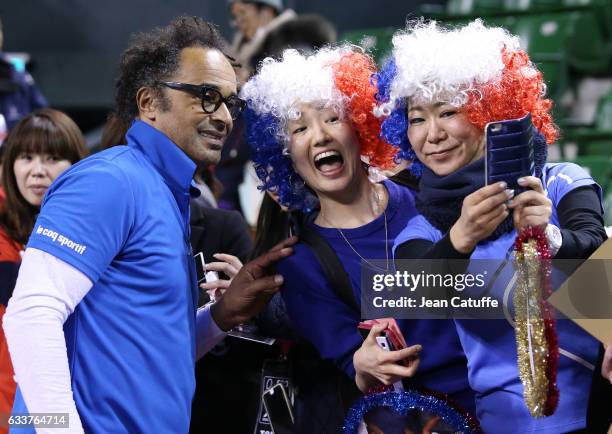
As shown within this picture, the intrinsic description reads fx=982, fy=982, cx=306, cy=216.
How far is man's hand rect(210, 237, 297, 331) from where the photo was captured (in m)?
2.77

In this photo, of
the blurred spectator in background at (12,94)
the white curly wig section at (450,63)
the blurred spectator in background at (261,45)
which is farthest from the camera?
the blurred spectator in background at (12,94)

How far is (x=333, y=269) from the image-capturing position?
A: 8.95 feet

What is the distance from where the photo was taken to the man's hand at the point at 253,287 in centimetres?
277

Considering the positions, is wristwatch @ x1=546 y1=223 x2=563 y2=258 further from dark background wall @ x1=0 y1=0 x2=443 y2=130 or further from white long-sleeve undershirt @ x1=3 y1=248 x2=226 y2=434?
A: dark background wall @ x1=0 y1=0 x2=443 y2=130

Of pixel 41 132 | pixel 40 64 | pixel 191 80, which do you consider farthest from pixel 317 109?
pixel 40 64

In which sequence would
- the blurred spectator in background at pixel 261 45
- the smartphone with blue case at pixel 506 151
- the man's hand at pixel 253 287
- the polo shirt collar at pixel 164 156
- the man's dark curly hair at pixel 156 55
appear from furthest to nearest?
the blurred spectator in background at pixel 261 45
the man's hand at pixel 253 287
the man's dark curly hair at pixel 156 55
the polo shirt collar at pixel 164 156
the smartphone with blue case at pixel 506 151

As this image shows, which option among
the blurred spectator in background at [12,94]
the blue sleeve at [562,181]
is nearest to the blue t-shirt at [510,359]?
the blue sleeve at [562,181]

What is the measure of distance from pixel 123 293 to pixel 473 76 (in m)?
0.98

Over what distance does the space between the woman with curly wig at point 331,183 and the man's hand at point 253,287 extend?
0.13 ft

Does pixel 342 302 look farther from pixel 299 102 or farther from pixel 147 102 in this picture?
pixel 147 102

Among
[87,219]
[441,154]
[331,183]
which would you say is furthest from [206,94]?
[441,154]

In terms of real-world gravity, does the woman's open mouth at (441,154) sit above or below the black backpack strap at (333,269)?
above

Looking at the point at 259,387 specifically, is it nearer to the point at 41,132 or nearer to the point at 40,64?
the point at 41,132

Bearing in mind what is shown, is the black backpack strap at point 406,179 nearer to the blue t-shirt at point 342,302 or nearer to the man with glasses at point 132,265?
the blue t-shirt at point 342,302
